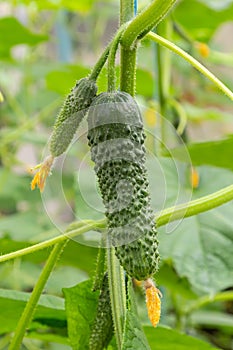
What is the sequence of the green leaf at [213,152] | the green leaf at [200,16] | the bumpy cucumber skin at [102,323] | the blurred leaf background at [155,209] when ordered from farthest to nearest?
the green leaf at [200,16] < the green leaf at [213,152] < the blurred leaf background at [155,209] < the bumpy cucumber skin at [102,323]

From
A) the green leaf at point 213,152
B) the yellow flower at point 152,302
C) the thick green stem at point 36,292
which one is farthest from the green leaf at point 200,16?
the yellow flower at point 152,302

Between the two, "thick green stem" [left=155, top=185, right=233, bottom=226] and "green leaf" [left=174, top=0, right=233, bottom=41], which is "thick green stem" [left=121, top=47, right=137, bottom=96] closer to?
"thick green stem" [left=155, top=185, right=233, bottom=226]

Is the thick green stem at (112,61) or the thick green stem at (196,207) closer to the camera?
the thick green stem at (112,61)

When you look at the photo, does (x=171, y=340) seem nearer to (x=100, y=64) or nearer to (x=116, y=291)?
(x=116, y=291)

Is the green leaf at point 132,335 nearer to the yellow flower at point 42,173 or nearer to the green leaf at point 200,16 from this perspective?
the yellow flower at point 42,173

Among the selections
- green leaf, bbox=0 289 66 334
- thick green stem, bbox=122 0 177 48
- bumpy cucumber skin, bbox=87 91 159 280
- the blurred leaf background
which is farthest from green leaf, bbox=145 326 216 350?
thick green stem, bbox=122 0 177 48

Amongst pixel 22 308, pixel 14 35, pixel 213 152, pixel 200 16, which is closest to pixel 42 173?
pixel 22 308
